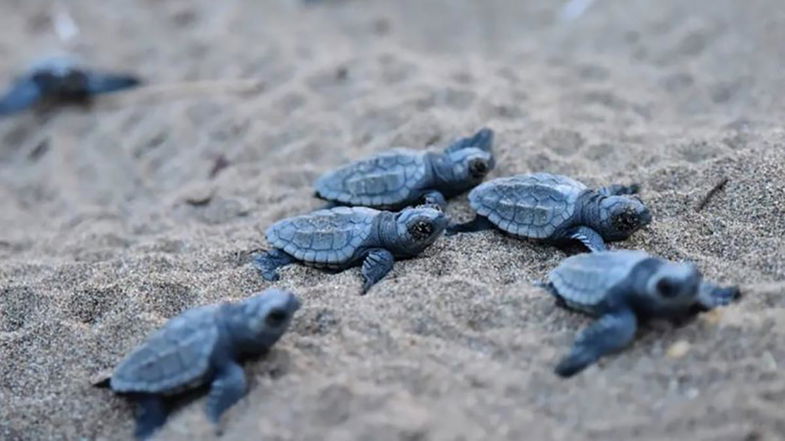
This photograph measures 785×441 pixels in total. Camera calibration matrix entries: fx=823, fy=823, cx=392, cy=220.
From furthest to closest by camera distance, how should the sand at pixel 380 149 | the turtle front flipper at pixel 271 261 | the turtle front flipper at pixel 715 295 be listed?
the turtle front flipper at pixel 271 261 < the turtle front flipper at pixel 715 295 < the sand at pixel 380 149

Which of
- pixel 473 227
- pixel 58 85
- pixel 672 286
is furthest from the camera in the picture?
pixel 58 85

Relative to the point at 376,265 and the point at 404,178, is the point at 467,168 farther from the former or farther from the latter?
the point at 376,265

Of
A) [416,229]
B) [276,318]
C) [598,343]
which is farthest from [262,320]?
[598,343]

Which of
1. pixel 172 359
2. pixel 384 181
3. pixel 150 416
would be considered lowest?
pixel 150 416

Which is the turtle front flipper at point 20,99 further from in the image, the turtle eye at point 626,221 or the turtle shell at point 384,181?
the turtle eye at point 626,221

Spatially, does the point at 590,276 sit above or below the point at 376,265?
above

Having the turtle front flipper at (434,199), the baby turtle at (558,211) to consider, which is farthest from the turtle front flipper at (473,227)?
the turtle front flipper at (434,199)

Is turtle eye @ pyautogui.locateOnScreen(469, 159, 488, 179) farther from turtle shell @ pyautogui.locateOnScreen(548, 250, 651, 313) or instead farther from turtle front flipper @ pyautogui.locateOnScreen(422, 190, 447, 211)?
turtle shell @ pyautogui.locateOnScreen(548, 250, 651, 313)

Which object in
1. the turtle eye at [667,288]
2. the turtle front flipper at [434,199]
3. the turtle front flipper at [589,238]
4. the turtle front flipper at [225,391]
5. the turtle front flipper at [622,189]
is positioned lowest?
the turtle front flipper at [225,391]
